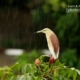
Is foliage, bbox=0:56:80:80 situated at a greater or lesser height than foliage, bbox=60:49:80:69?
greater

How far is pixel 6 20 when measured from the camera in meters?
10.5

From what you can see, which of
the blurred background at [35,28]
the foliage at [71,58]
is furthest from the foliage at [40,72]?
the foliage at [71,58]

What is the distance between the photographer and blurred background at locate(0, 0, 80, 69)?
5555mm

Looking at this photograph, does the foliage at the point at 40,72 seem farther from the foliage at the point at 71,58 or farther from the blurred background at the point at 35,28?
the foliage at the point at 71,58

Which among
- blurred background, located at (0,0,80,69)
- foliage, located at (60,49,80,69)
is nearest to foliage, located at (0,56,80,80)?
blurred background, located at (0,0,80,69)

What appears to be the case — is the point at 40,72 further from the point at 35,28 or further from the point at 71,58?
the point at 35,28

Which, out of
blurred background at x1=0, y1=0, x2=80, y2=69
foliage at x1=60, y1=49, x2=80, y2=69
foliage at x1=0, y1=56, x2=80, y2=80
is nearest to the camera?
foliage at x1=0, y1=56, x2=80, y2=80

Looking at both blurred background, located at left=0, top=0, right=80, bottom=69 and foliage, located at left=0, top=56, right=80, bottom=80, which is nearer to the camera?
foliage, located at left=0, top=56, right=80, bottom=80

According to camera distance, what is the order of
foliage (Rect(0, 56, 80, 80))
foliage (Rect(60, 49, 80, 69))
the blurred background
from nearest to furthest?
foliage (Rect(0, 56, 80, 80)) → foliage (Rect(60, 49, 80, 69)) → the blurred background

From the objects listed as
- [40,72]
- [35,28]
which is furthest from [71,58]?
[40,72]

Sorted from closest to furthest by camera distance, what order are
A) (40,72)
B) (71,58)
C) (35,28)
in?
(40,72) < (71,58) < (35,28)

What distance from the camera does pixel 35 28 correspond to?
8.63 meters

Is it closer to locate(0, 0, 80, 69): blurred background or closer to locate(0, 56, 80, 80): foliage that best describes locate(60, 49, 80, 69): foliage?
locate(0, 0, 80, 69): blurred background

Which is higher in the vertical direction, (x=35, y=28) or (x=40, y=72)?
(x=40, y=72)
